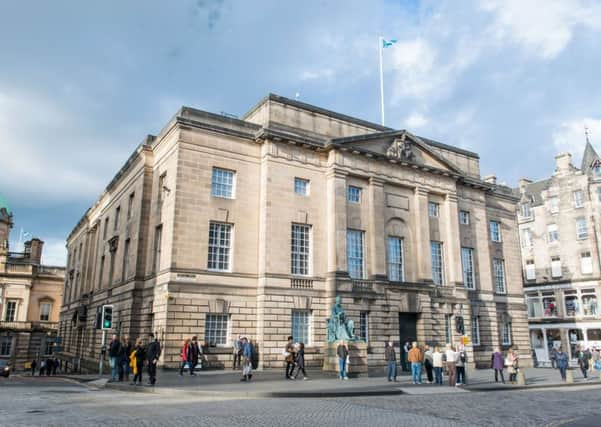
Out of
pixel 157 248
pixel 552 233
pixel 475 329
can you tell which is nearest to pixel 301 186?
pixel 157 248

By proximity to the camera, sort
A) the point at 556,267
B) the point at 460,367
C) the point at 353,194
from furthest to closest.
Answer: the point at 556,267 → the point at 353,194 → the point at 460,367

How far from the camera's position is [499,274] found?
39.4 meters

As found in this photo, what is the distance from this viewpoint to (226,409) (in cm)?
1276

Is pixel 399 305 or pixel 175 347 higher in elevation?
pixel 399 305

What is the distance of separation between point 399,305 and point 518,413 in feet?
53.8

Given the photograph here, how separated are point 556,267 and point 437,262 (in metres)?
29.0

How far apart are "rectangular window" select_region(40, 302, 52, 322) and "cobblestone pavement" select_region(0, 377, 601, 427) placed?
55.8 metres

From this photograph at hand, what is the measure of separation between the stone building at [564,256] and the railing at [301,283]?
32908mm

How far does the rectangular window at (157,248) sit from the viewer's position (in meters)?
27.8

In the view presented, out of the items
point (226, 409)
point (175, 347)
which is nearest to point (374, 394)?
point (226, 409)

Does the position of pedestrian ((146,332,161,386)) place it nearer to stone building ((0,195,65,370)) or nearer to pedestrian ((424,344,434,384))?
pedestrian ((424,344,434,384))

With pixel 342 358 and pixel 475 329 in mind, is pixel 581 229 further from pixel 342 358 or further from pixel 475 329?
pixel 342 358

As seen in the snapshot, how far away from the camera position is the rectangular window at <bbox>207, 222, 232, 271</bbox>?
26.5 metres

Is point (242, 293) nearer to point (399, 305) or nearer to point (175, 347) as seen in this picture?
point (175, 347)
